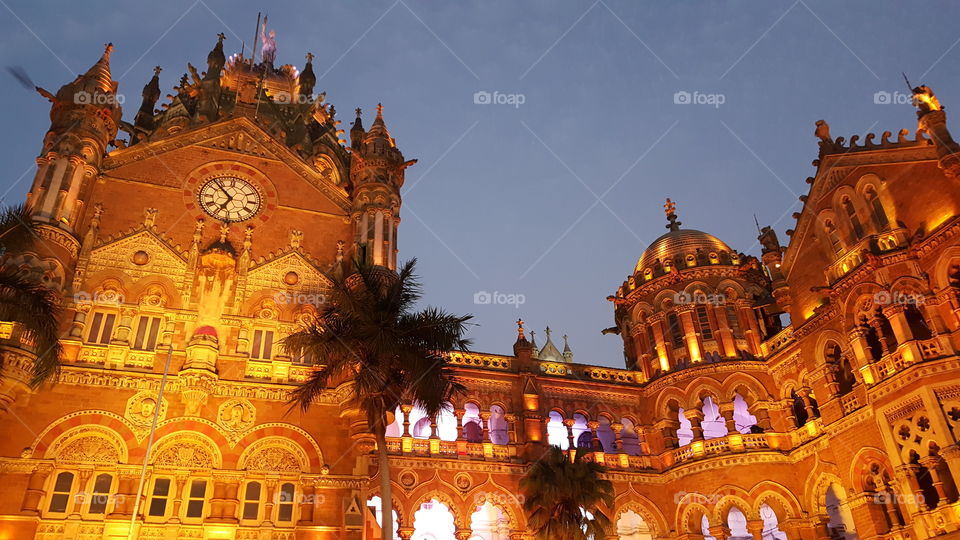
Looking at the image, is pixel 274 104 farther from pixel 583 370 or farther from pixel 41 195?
pixel 583 370

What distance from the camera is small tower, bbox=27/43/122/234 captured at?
31.2 meters

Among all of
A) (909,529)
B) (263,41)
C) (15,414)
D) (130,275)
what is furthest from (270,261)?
(263,41)

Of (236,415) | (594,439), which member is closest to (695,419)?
(594,439)

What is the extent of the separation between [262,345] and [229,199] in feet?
26.8

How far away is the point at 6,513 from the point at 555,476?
19.8m

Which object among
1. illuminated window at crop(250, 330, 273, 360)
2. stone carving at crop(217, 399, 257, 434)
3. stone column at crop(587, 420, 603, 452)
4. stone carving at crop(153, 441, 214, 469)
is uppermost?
illuminated window at crop(250, 330, 273, 360)

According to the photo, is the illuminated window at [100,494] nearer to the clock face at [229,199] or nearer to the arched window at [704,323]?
the clock face at [229,199]

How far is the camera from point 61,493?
2642cm

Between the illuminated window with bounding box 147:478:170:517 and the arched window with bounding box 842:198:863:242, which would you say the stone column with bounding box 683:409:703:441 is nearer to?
the arched window with bounding box 842:198:863:242

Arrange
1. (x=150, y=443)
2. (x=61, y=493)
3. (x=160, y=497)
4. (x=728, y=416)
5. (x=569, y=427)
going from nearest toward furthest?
(x=150, y=443) < (x=61, y=493) < (x=160, y=497) < (x=728, y=416) < (x=569, y=427)

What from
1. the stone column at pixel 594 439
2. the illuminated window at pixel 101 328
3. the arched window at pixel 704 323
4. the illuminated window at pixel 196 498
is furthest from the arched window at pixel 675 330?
the illuminated window at pixel 101 328

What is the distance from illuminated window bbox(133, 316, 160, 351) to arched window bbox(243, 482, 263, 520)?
7151mm

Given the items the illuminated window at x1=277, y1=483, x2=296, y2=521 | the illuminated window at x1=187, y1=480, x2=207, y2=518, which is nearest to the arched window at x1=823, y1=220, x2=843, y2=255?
the illuminated window at x1=277, y1=483, x2=296, y2=521

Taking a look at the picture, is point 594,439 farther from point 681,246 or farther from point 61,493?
point 61,493
